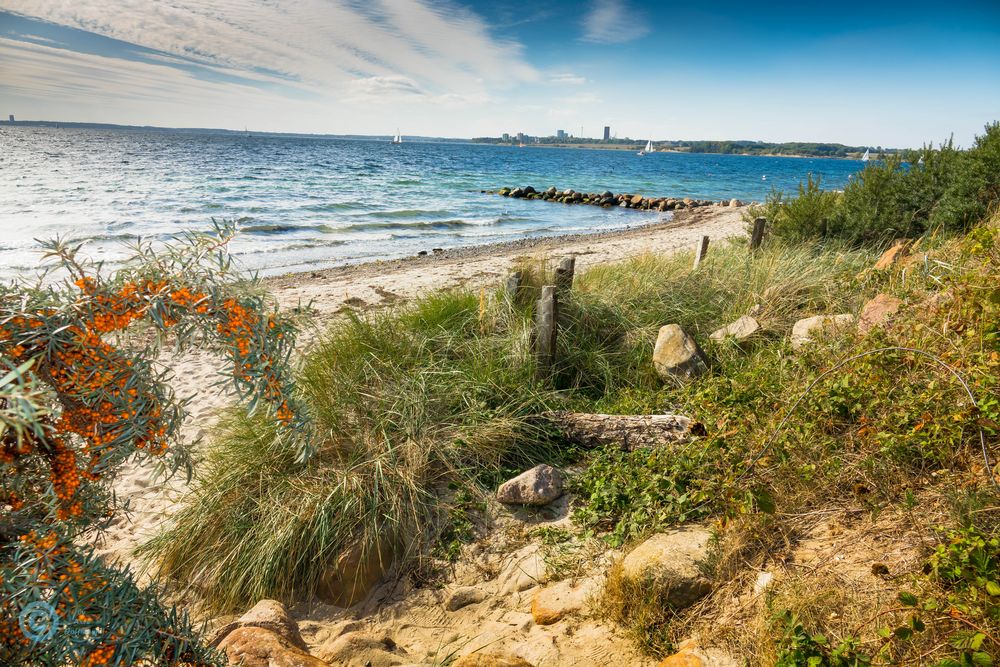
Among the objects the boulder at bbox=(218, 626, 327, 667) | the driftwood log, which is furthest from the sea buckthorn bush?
the driftwood log

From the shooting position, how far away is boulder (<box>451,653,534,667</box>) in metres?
2.46

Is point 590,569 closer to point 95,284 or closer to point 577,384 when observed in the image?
point 577,384

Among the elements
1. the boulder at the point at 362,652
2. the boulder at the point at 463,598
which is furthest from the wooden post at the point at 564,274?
the boulder at the point at 362,652

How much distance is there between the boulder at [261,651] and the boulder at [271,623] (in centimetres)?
15

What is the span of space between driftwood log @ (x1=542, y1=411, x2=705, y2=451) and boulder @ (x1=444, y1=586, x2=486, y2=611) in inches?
64.4

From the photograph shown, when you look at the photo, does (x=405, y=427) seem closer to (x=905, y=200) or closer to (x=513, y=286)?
(x=513, y=286)

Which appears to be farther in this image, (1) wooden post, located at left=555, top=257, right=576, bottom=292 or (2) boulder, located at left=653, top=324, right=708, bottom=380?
(1) wooden post, located at left=555, top=257, right=576, bottom=292

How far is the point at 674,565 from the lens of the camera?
2834mm

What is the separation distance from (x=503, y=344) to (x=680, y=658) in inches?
145

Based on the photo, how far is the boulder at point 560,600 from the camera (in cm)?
307

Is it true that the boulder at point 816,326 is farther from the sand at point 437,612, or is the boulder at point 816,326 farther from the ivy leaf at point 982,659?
the ivy leaf at point 982,659

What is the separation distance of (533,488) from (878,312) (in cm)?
366

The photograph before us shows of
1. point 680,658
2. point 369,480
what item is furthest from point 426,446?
point 680,658

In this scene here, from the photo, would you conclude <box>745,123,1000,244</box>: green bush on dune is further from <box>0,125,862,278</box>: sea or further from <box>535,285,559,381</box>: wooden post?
<box>535,285,559,381</box>: wooden post
